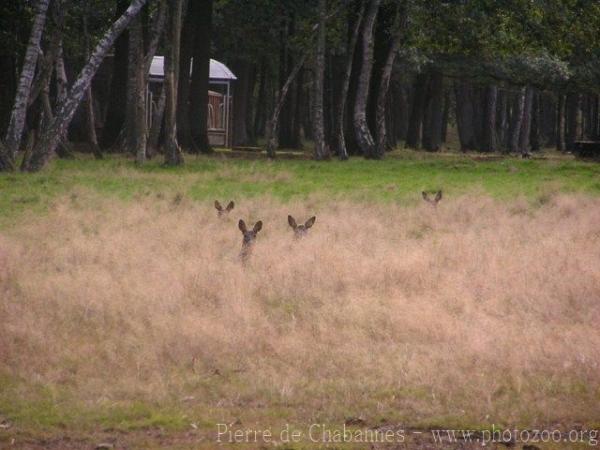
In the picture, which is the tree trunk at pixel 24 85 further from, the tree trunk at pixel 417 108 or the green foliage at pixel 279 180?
the tree trunk at pixel 417 108

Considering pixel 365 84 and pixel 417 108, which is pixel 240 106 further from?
pixel 365 84

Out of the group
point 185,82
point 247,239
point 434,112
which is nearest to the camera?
point 247,239

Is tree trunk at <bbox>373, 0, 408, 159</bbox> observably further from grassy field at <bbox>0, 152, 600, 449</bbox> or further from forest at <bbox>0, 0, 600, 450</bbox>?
grassy field at <bbox>0, 152, 600, 449</bbox>

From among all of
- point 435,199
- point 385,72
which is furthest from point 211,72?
point 435,199

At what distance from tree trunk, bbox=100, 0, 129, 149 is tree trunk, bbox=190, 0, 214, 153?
2191 millimetres

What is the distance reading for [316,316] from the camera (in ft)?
38.9

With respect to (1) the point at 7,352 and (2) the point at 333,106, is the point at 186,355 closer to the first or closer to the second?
(1) the point at 7,352

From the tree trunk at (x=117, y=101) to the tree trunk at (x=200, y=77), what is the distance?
2191 millimetres

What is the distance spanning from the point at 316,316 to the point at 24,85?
15.0 m

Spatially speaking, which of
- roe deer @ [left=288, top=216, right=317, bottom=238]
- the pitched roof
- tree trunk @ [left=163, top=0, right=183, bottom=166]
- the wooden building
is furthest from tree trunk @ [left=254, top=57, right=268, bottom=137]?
roe deer @ [left=288, top=216, right=317, bottom=238]

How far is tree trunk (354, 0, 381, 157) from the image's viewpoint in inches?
1347

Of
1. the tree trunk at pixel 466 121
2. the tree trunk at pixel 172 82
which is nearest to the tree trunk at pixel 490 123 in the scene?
the tree trunk at pixel 466 121

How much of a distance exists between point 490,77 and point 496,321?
103 feet

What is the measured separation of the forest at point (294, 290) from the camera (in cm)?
862
